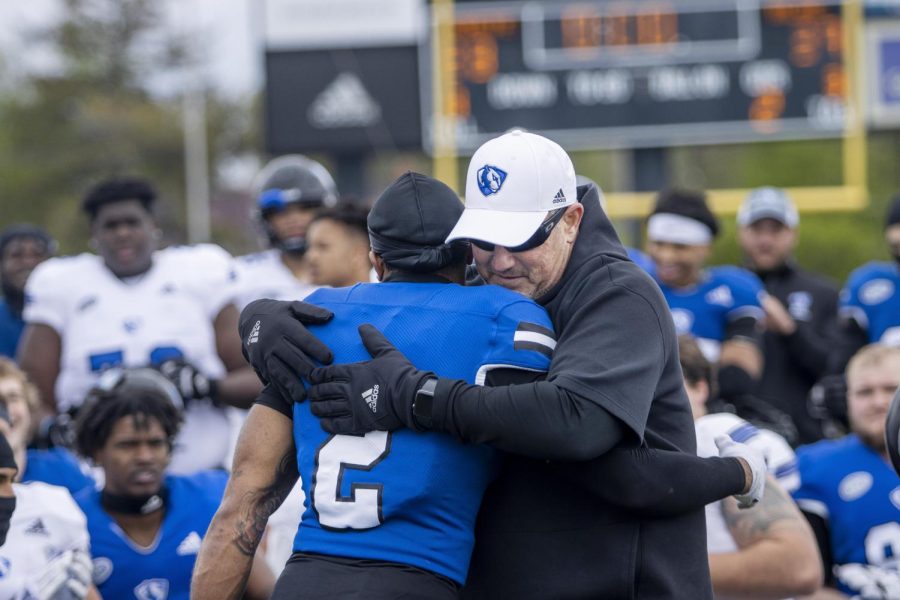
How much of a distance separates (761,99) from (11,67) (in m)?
30.3

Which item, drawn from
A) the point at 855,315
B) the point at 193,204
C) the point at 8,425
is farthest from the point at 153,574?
the point at 193,204

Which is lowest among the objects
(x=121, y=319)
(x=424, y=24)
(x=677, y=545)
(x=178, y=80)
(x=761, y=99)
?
(x=677, y=545)

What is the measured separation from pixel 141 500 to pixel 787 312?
12.1 ft

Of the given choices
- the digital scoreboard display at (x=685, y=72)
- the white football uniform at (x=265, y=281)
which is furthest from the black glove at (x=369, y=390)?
the digital scoreboard display at (x=685, y=72)

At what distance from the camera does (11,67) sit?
123 ft

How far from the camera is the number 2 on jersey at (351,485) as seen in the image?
3.10 m

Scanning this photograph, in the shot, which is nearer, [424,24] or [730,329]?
[730,329]

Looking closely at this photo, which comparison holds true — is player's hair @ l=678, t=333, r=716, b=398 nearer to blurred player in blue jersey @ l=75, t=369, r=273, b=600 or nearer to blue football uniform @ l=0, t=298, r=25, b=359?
blurred player in blue jersey @ l=75, t=369, r=273, b=600

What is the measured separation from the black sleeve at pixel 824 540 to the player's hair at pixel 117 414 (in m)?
2.33

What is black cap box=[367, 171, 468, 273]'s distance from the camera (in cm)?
330

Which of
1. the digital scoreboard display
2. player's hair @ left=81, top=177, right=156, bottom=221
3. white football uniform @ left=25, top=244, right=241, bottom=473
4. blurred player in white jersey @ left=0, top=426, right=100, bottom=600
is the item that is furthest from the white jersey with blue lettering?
the digital scoreboard display

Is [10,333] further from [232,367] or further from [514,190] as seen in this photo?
[514,190]

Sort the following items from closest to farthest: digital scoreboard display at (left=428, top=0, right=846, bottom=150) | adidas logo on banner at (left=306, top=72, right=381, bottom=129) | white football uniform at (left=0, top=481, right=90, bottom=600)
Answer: white football uniform at (left=0, top=481, right=90, bottom=600)
digital scoreboard display at (left=428, top=0, right=846, bottom=150)
adidas logo on banner at (left=306, top=72, right=381, bottom=129)

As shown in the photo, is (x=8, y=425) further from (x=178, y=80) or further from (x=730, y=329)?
(x=178, y=80)
